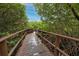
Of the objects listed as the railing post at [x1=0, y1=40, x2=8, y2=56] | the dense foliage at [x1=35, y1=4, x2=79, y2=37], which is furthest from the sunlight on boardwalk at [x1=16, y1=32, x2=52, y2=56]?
the railing post at [x1=0, y1=40, x2=8, y2=56]

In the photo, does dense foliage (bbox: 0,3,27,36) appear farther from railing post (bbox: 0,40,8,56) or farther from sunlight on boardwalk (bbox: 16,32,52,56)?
railing post (bbox: 0,40,8,56)

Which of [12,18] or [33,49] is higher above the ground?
[12,18]

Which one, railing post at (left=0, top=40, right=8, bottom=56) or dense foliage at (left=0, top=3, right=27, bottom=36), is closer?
railing post at (left=0, top=40, right=8, bottom=56)

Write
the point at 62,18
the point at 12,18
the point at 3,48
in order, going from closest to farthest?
the point at 3,48, the point at 12,18, the point at 62,18

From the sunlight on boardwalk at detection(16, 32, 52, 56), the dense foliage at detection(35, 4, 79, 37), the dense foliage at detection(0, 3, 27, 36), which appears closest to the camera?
the dense foliage at detection(0, 3, 27, 36)

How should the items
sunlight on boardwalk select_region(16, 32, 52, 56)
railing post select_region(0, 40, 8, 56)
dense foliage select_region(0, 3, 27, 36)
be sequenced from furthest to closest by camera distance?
sunlight on boardwalk select_region(16, 32, 52, 56) → dense foliage select_region(0, 3, 27, 36) → railing post select_region(0, 40, 8, 56)

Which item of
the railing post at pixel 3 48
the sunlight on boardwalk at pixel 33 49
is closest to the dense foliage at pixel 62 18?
the sunlight on boardwalk at pixel 33 49

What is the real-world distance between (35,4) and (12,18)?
0.69 ft

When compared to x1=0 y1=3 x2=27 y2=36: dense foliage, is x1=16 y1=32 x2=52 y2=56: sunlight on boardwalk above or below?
below

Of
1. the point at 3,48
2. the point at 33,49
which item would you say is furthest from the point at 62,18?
the point at 3,48

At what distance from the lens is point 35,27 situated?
6.88 feet

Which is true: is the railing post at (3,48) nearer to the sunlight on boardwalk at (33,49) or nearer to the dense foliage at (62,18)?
the sunlight on boardwalk at (33,49)

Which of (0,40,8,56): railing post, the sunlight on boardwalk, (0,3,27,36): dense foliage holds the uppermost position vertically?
(0,3,27,36): dense foliage

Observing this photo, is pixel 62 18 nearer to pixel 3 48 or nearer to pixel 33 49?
pixel 33 49
